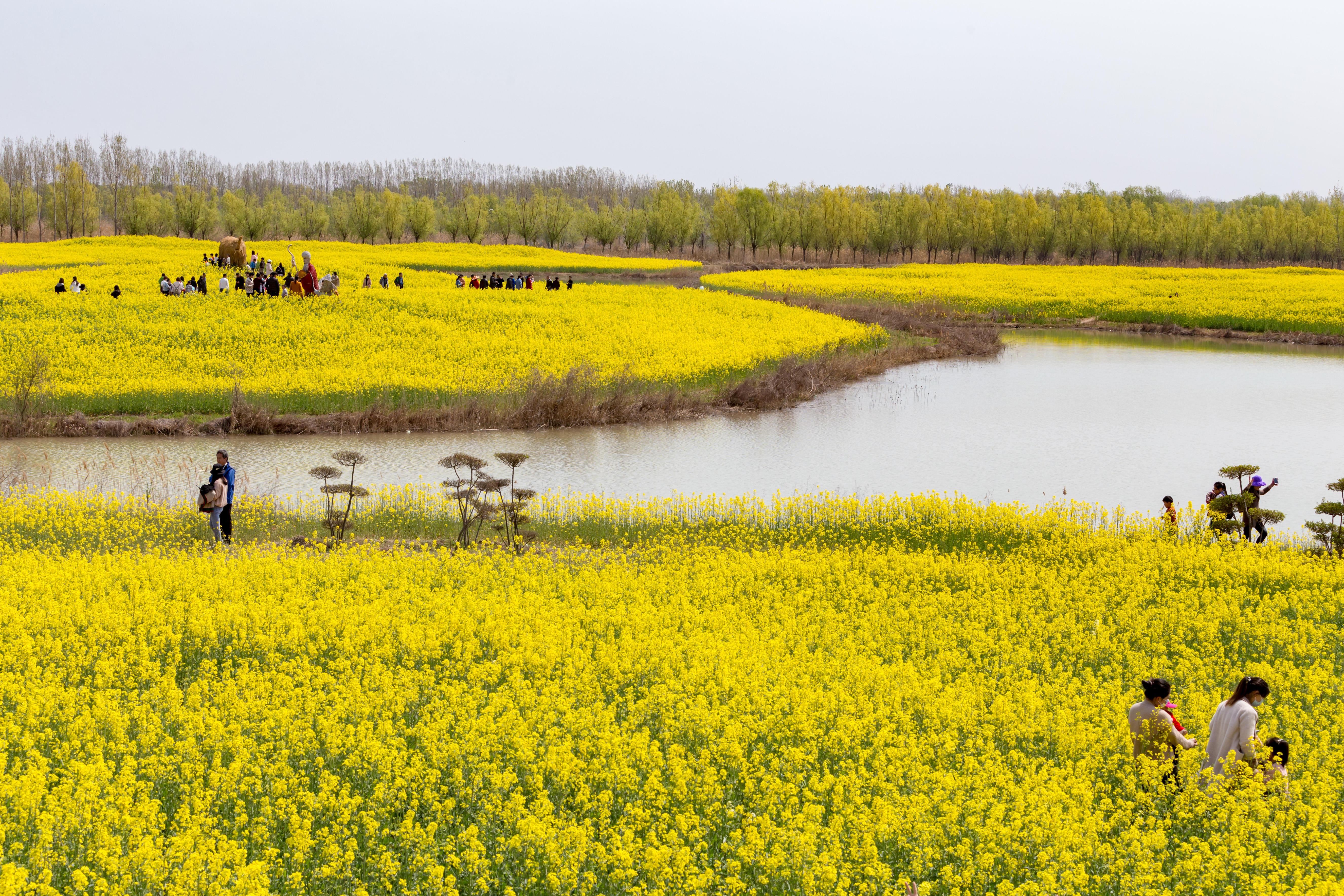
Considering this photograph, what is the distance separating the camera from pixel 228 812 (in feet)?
26.3

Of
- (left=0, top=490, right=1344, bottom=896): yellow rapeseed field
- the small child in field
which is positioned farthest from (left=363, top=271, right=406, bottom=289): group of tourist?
the small child in field

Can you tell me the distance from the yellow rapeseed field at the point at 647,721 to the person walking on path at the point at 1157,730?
0.22 metres

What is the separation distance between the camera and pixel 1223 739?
29.0ft

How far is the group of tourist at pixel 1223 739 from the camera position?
28.3 feet

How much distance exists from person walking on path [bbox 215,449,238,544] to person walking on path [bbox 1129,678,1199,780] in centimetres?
1340

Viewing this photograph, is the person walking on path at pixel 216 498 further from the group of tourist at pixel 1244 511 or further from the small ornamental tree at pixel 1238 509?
the small ornamental tree at pixel 1238 509

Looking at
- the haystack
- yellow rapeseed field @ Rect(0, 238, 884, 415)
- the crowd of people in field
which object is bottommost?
yellow rapeseed field @ Rect(0, 238, 884, 415)

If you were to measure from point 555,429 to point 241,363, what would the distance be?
1022cm

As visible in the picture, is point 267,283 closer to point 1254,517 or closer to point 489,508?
point 489,508

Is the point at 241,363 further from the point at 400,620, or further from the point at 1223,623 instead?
the point at 1223,623

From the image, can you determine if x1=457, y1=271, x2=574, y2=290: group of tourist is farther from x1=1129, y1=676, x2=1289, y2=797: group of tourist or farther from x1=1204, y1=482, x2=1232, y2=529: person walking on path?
x1=1129, y1=676, x2=1289, y2=797: group of tourist

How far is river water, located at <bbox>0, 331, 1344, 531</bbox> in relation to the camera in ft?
77.0

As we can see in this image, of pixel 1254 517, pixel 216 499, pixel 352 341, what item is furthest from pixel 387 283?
pixel 1254 517

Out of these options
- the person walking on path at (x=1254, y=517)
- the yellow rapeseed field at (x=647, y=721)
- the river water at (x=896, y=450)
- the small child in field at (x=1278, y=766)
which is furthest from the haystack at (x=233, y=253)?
the small child in field at (x=1278, y=766)
